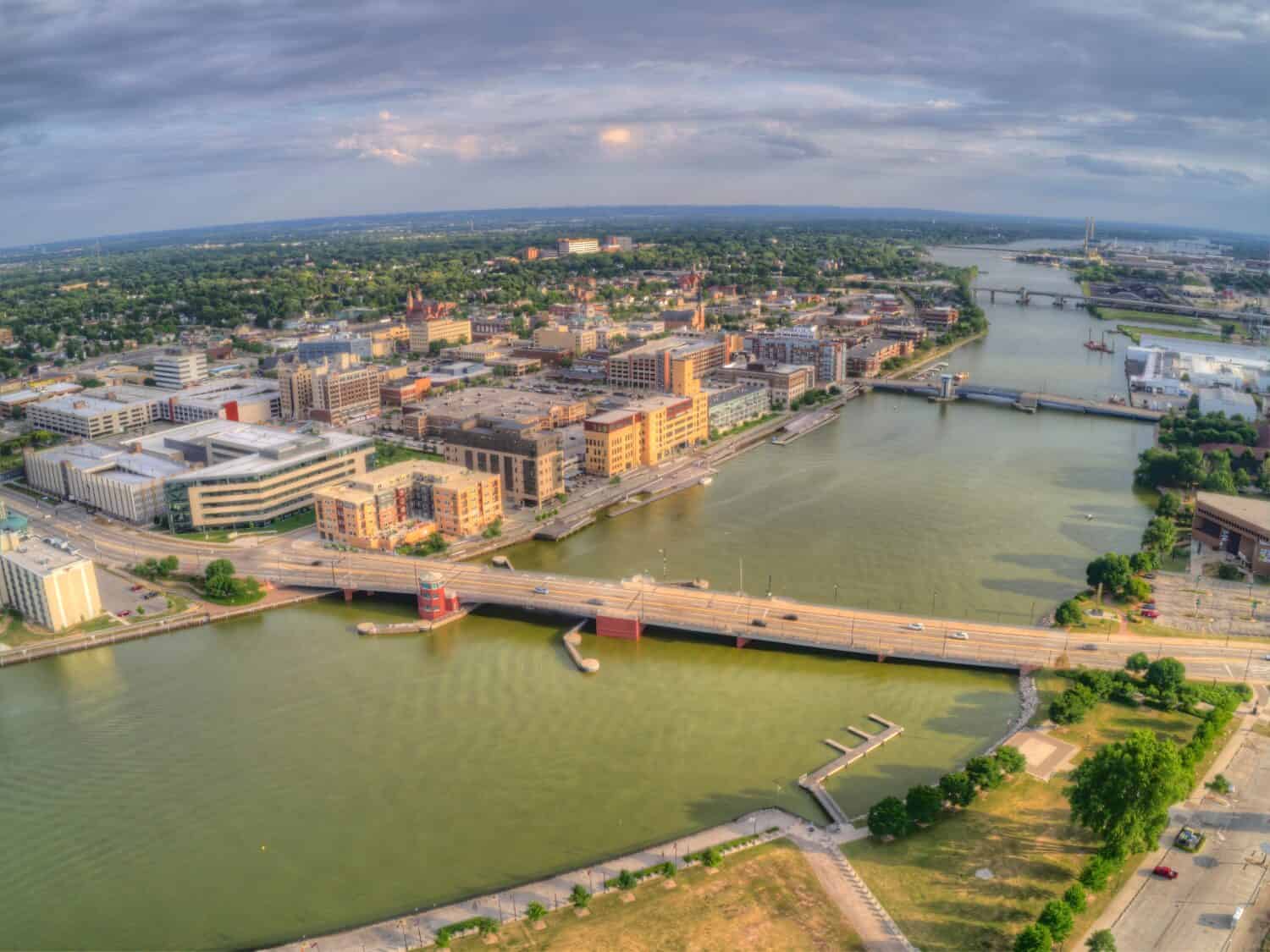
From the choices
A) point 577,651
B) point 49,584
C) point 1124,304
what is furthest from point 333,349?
point 1124,304

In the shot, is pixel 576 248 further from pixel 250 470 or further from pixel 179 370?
pixel 250 470

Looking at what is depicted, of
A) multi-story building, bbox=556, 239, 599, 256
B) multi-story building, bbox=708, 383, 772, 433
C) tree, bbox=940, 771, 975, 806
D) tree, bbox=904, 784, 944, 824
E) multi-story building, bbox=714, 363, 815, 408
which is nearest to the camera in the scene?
tree, bbox=904, 784, 944, 824

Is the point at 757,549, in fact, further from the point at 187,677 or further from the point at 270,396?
the point at 270,396

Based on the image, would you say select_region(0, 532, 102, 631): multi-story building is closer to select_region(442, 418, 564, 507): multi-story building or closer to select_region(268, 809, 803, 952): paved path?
select_region(442, 418, 564, 507): multi-story building

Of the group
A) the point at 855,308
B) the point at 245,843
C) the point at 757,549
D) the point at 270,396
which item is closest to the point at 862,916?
the point at 245,843

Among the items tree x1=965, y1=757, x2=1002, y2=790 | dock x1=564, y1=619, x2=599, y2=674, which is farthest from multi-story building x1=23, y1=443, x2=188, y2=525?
tree x1=965, y1=757, x2=1002, y2=790

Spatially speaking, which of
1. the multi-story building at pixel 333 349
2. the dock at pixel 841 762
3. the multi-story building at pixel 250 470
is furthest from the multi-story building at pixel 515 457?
the multi-story building at pixel 333 349
